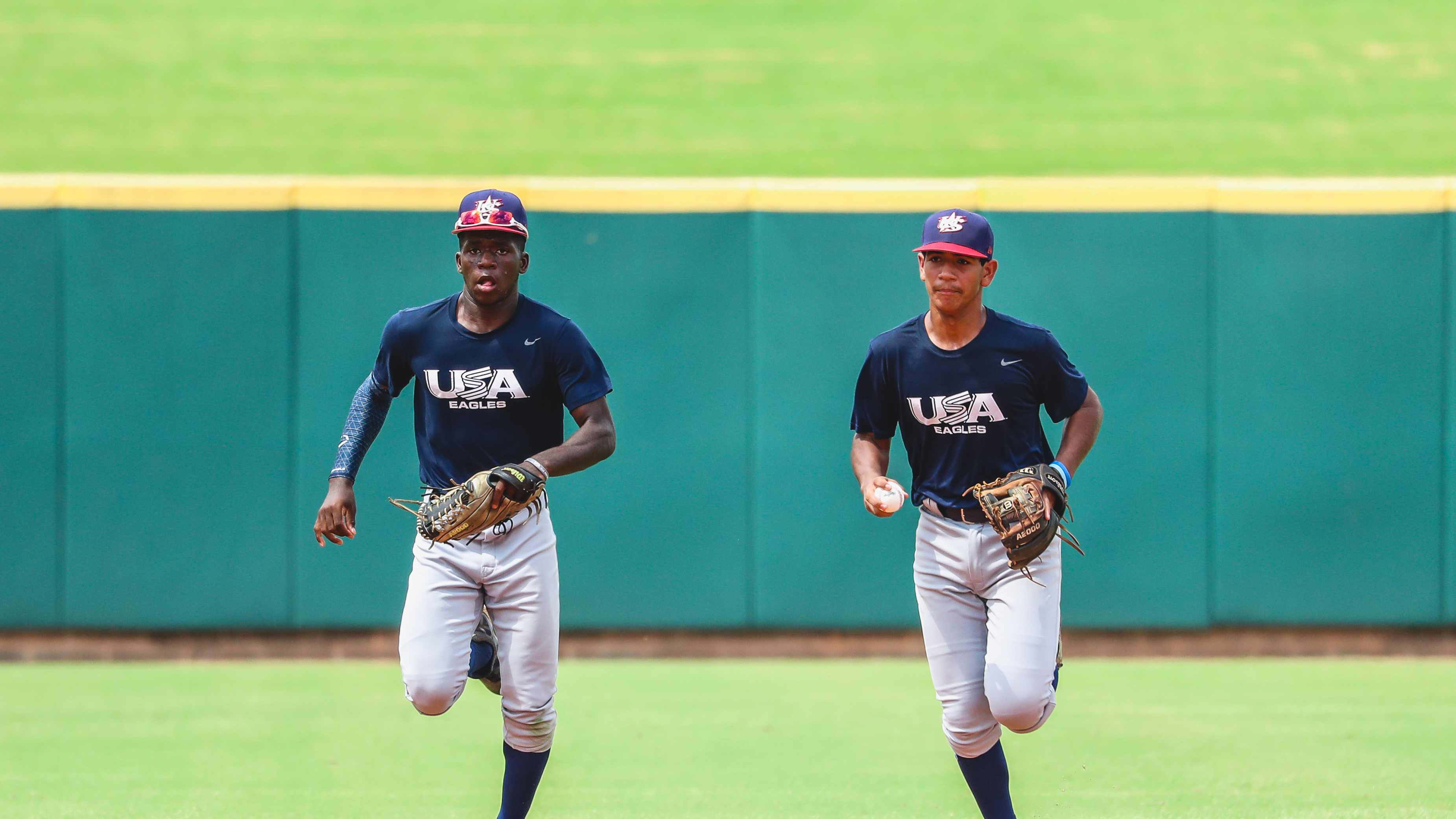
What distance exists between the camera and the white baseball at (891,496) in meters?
4.07

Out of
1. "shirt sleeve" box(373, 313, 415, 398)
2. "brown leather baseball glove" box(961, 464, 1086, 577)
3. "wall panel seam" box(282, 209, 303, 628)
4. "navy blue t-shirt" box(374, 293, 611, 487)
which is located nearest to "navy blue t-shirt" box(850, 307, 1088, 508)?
"brown leather baseball glove" box(961, 464, 1086, 577)

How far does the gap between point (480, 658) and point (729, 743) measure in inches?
72.4

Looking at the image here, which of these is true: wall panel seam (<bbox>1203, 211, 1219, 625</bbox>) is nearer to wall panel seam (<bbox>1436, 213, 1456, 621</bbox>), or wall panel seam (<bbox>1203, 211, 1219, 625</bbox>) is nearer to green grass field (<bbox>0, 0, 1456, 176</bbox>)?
wall panel seam (<bbox>1436, 213, 1456, 621</bbox>)

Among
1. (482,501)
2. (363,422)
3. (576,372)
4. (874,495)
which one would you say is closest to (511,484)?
(482,501)

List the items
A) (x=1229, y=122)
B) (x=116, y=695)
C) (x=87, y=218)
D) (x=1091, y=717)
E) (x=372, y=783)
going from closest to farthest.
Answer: (x=372, y=783) < (x=1091, y=717) < (x=116, y=695) < (x=87, y=218) < (x=1229, y=122)

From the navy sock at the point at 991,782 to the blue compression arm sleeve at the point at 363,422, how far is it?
82.6 inches

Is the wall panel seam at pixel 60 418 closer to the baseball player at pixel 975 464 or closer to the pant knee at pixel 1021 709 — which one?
the baseball player at pixel 975 464

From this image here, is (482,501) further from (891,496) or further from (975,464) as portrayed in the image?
(975,464)

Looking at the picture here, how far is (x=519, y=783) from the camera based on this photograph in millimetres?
4383

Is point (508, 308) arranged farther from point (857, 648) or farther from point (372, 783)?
point (857, 648)

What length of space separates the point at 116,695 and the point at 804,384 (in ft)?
12.5

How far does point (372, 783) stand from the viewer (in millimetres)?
5238

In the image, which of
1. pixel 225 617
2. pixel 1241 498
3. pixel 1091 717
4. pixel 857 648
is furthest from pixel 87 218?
pixel 1241 498

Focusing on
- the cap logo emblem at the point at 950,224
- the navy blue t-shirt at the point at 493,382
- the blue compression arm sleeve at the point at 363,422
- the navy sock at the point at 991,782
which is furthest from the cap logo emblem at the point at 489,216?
the navy sock at the point at 991,782
